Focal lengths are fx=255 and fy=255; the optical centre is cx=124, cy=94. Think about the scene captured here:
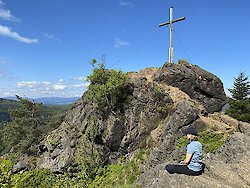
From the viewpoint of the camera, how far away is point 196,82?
31.8 m

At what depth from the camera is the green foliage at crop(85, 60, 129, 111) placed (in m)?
30.5

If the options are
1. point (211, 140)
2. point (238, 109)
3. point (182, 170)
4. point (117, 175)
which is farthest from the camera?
point (238, 109)

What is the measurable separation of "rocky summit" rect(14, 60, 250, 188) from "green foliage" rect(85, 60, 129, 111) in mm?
824

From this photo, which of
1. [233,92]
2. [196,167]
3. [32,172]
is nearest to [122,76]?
[32,172]

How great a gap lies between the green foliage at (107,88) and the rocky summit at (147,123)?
82 centimetres

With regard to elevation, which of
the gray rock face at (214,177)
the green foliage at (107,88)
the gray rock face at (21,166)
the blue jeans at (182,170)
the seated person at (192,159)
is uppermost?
the green foliage at (107,88)

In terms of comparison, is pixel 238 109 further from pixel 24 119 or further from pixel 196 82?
pixel 24 119

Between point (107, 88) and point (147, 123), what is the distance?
6.29 metres

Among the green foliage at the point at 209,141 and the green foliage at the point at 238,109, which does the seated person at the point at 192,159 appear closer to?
the green foliage at the point at 209,141

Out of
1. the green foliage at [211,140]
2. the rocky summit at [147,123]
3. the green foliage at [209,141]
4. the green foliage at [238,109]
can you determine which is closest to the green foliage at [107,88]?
the rocky summit at [147,123]

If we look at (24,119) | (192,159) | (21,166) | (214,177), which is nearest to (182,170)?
(192,159)

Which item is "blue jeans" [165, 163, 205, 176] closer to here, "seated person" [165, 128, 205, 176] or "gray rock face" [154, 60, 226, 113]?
"seated person" [165, 128, 205, 176]

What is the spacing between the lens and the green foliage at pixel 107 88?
30453mm

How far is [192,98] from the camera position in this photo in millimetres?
31531
